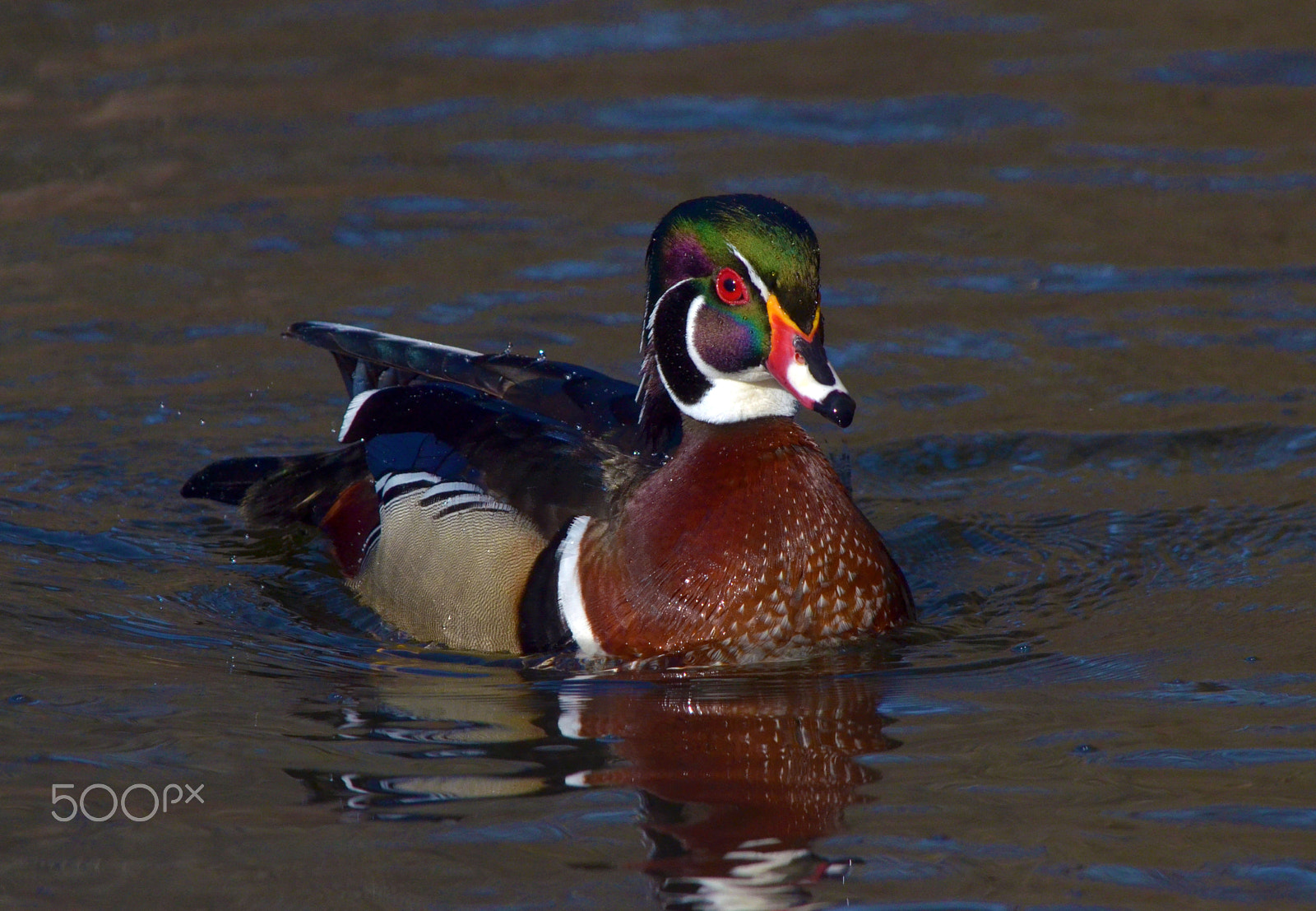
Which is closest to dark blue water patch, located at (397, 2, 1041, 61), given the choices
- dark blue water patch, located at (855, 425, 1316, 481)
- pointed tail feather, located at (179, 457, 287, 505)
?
dark blue water patch, located at (855, 425, 1316, 481)

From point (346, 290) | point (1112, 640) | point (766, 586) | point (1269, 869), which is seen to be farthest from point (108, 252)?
point (1269, 869)

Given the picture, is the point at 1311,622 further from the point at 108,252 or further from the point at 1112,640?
the point at 108,252

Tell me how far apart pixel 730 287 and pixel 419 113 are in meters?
6.83

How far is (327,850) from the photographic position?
462 cm

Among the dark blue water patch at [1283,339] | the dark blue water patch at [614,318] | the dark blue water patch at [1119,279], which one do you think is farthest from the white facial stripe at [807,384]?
the dark blue water patch at [1119,279]

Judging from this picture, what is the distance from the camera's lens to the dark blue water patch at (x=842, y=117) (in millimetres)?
11820

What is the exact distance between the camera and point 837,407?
5.61m

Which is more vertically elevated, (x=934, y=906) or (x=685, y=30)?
(x=685, y=30)

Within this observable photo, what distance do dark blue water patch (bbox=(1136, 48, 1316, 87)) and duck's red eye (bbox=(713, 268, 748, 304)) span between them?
735 centimetres

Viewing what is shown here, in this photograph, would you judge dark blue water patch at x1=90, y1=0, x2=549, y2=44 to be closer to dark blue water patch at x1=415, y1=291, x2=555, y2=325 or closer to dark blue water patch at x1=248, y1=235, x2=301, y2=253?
dark blue water patch at x1=248, y1=235, x2=301, y2=253

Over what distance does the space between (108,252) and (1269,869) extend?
25.1ft

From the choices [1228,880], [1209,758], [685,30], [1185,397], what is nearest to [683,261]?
[1209,758]

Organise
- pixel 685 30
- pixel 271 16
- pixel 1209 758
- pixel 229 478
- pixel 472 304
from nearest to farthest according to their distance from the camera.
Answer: pixel 1209 758 < pixel 229 478 < pixel 472 304 < pixel 685 30 < pixel 271 16

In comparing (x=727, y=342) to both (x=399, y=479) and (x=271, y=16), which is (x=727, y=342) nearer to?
(x=399, y=479)
